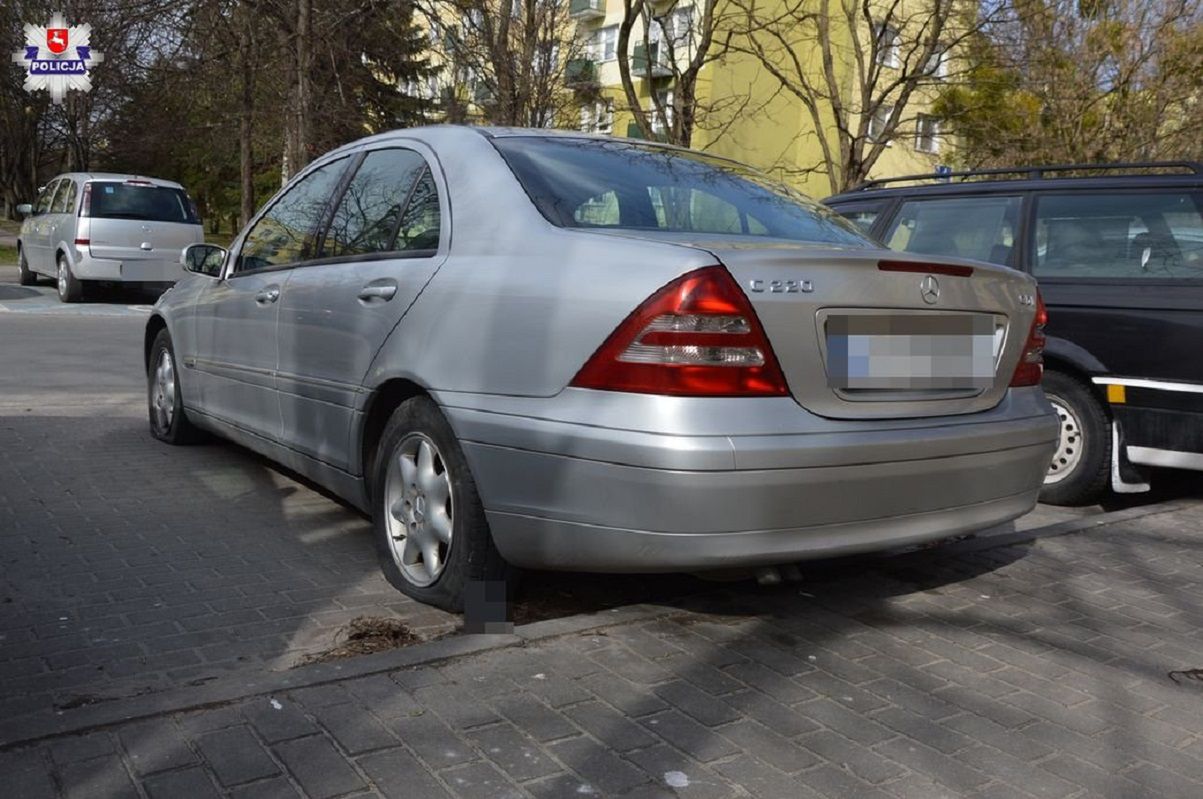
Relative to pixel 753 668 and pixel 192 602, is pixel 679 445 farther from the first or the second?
pixel 192 602

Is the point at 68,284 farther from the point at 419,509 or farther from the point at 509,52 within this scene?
the point at 419,509

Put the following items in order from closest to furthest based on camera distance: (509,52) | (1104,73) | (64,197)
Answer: (64,197), (509,52), (1104,73)

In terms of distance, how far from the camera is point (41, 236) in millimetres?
18141

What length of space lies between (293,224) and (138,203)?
13049 mm

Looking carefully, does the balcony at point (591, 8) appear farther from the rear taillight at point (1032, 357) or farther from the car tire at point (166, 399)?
the rear taillight at point (1032, 357)

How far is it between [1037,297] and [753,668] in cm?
175

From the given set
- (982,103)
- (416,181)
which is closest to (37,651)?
(416,181)

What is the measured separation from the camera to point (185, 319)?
6195 mm

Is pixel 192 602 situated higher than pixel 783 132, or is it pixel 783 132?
pixel 783 132

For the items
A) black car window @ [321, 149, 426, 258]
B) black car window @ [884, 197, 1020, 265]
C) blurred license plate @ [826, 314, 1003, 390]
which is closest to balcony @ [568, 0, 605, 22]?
black car window @ [884, 197, 1020, 265]

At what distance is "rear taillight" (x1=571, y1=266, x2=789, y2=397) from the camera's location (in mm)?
3146

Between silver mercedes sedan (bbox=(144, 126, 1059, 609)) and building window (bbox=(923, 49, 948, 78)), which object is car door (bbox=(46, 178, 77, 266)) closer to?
building window (bbox=(923, 49, 948, 78))

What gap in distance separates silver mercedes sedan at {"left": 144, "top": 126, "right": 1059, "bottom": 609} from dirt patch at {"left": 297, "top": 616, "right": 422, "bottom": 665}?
7.4 inches

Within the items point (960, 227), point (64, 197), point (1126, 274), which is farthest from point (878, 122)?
point (1126, 274)
